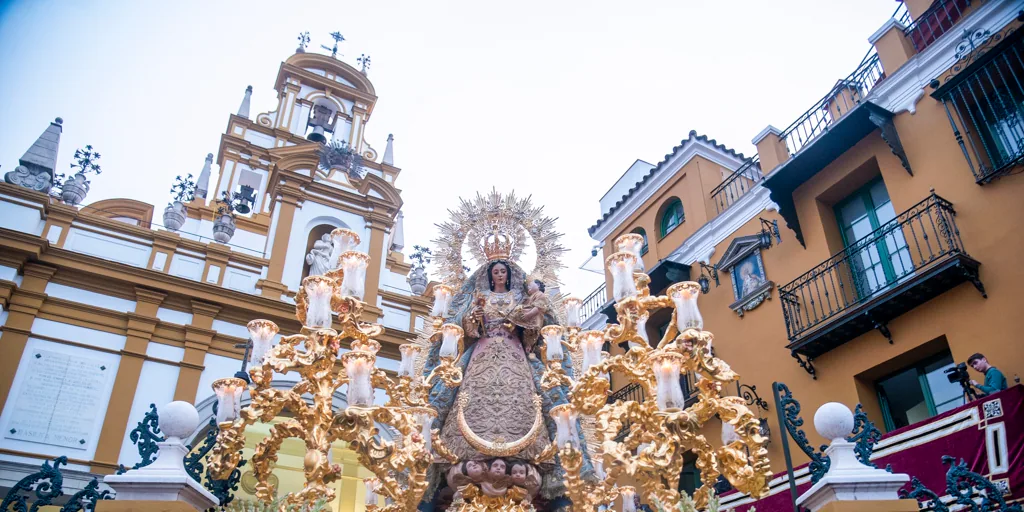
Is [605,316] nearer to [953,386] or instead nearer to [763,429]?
[763,429]

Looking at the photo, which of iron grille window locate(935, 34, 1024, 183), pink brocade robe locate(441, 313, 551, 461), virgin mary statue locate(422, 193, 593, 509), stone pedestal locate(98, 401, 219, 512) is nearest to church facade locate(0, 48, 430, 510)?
virgin mary statue locate(422, 193, 593, 509)

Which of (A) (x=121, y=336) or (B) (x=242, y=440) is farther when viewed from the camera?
(A) (x=121, y=336)

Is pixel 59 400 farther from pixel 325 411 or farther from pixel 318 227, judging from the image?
pixel 325 411

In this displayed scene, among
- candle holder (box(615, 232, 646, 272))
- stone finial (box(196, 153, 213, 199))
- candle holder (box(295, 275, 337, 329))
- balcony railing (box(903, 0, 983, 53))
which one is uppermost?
stone finial (box(196, 153, 213, 199))

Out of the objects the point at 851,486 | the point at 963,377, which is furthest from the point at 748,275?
the point at 851,486

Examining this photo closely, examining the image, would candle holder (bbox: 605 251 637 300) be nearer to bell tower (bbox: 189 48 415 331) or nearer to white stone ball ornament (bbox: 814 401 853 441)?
white stone ball ornament (bbox: 814 401 853 441)

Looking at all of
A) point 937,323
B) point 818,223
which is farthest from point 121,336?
point 937,323

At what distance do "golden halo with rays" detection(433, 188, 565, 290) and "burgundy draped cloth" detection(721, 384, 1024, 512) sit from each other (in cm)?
377

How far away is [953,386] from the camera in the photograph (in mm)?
8172

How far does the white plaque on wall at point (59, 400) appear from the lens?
10.4m

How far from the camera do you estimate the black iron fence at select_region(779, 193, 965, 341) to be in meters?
8.44

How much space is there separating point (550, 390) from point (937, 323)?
504 cm

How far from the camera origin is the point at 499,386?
626 centimetres

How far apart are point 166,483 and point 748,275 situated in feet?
30.8
